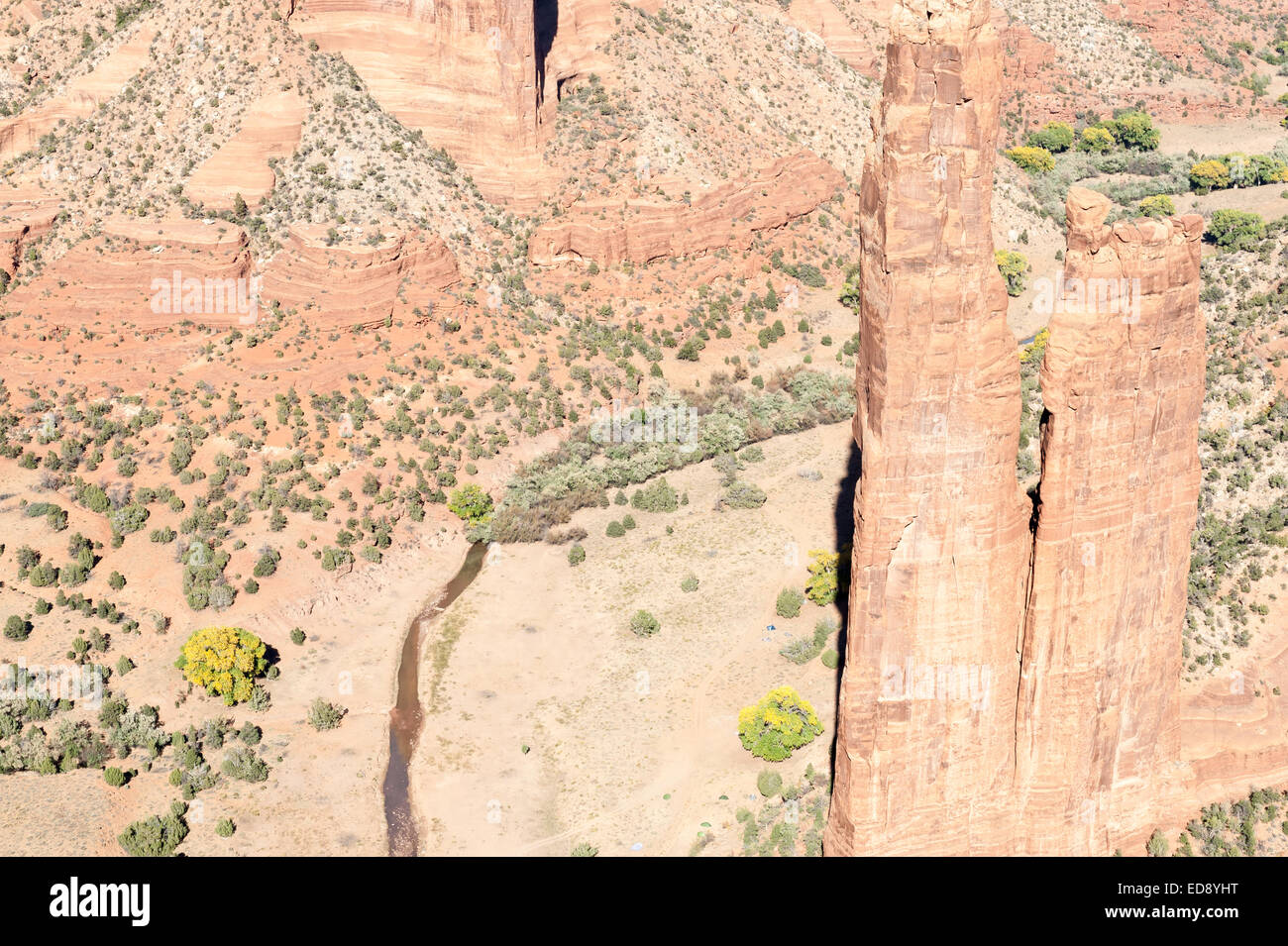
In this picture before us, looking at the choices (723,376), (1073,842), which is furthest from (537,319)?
(1073,842)

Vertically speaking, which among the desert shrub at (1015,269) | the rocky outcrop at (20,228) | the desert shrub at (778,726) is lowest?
the desert shrub at (778,726)

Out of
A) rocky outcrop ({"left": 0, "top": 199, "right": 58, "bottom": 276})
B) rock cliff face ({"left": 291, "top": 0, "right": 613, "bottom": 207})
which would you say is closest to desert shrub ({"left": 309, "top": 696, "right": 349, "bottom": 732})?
rocky outcrop ({"left": 0, "top": 199, "right": 58, "bottom": 276})

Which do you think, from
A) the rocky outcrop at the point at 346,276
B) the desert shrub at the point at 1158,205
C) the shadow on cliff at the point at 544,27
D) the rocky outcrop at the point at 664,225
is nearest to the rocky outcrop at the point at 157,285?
the rocky outcrop at the point at 346,276

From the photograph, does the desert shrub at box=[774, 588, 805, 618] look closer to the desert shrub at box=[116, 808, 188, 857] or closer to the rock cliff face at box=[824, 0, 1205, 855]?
the rock cliff face at box=[824, 0, 1205, 855]

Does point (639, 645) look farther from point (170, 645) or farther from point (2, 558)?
point (2, 558)

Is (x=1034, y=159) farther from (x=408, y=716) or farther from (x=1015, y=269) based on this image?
(x=408, y=716)

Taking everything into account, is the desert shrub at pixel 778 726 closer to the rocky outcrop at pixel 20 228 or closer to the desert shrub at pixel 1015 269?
the desert shrub at pixel 1015 269

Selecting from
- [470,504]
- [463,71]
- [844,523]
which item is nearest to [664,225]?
[463,71]
